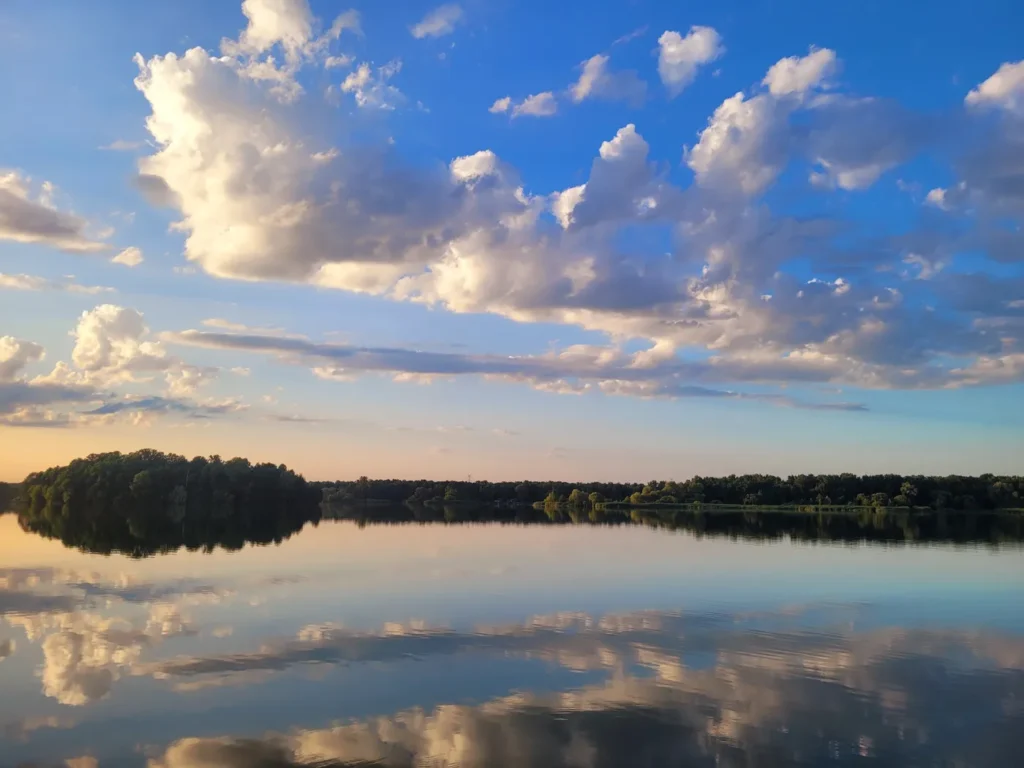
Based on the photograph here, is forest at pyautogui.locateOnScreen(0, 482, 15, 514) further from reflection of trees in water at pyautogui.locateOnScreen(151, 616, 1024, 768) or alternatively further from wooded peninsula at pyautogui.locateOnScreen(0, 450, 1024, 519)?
reflection of trees in water at pyautogui.locateOnScreen(151, 616, 1024, 768)

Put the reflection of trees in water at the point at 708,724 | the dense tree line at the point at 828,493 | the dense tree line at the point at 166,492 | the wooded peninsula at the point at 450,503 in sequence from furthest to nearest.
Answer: the dense tree line at the point at 828,493 < the dense tree line at the point at 166,492 < the wooded peninsula at the point at 450,503 < the reflection of trees in water at the point at 708,724

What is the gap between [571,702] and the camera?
16.6 m

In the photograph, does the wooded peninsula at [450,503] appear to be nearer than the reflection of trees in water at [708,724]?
No

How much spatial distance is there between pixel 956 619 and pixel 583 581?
594 inches

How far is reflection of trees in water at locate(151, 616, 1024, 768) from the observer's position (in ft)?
44.4

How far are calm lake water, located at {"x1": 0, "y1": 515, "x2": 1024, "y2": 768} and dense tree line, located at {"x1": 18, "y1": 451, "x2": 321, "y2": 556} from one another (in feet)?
170

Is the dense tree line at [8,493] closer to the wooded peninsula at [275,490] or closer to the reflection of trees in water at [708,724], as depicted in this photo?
the wooded peninsula at [275,490]

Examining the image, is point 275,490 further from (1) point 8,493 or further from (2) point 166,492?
(1) point 8,493

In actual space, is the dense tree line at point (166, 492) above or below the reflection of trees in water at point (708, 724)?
above

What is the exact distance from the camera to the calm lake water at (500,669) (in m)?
14.1

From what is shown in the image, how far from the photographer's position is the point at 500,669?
1928 cm

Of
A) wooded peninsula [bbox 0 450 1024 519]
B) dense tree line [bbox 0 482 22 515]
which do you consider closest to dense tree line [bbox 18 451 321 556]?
wooded peninsula [bbox 0 450 1024 519]

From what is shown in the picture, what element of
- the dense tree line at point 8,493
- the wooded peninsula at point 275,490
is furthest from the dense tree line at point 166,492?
the dense tree line at point 8,493

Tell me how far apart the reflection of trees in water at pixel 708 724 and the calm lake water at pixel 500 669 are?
6 cm
